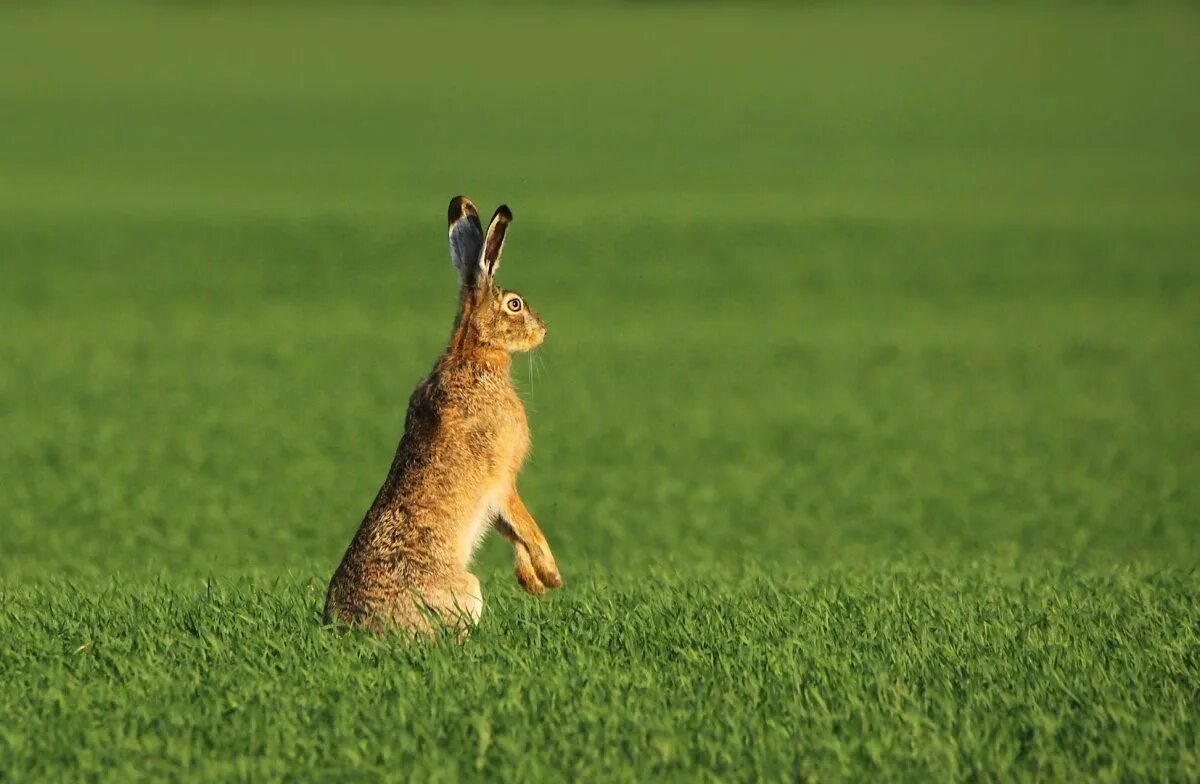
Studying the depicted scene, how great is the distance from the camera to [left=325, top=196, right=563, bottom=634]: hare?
7164mm

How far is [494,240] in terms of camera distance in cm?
772

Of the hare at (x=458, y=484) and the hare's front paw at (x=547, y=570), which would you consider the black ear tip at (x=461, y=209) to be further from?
the hare's front paw at (x=547, y=570)

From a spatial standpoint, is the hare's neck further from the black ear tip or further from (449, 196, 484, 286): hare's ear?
the black ear tip

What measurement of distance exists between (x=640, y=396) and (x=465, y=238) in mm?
13760

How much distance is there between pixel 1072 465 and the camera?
58.4 ft

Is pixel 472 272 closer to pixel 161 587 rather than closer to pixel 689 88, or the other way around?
pixel 161 587

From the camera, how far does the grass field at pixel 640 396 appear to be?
6.56 metres

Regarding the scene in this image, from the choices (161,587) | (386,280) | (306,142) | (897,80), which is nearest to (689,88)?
(897,80)

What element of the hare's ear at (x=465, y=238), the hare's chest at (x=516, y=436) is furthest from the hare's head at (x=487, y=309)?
the hare's chest at (x=516, y=436)

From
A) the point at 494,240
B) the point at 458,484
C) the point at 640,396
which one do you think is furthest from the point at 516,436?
the point at 640,396

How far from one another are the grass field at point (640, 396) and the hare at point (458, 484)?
0.23 metres

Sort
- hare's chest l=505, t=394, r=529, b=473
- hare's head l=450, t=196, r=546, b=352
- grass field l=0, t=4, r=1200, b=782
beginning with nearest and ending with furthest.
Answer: grass field l=0, t=4, r=1200, b=782
hare's chest l=505, t=394, r=529, b=473
hare's head l=450, t=196, r=546, b=352

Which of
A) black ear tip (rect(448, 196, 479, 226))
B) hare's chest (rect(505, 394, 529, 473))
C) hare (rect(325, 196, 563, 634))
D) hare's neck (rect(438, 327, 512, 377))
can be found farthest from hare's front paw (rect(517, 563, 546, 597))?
black ear tip (rect(448, 196, 479, 226))

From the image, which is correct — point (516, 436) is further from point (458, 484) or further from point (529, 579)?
point (529, 579)
